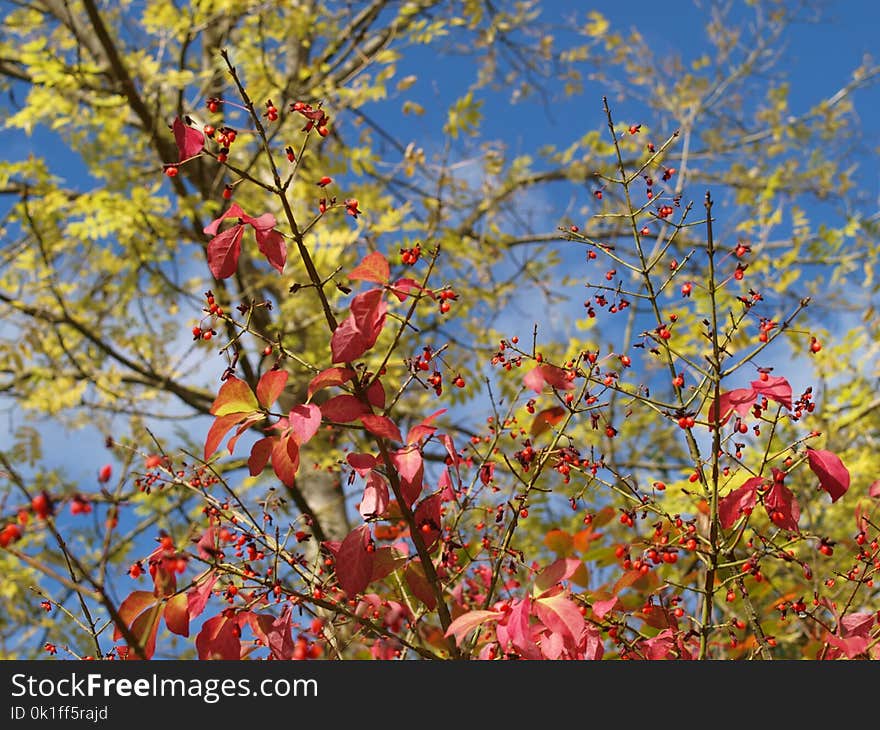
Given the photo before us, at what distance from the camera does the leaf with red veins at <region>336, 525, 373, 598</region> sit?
1357 mm

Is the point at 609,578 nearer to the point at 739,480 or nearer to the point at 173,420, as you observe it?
the point at 739,480

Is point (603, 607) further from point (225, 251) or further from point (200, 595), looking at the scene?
point (225, 251)

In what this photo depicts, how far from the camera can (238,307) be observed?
1358mm

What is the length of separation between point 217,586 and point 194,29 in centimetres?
400

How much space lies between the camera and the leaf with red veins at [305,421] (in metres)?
1.24

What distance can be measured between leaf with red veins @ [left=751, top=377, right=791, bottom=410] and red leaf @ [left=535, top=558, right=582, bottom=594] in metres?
0.46

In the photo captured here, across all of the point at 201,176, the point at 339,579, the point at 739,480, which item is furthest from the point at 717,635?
the point at 201,176

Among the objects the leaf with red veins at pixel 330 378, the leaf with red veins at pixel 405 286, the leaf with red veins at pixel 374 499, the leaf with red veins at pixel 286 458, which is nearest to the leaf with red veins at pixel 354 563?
the leaf with red veins at pixel 374 499

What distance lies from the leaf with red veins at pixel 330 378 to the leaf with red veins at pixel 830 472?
0.83m

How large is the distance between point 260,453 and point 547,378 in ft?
1.96

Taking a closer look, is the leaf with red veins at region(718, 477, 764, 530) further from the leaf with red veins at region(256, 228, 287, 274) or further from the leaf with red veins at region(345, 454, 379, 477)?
the leaf with red veins at region(256, 228, 287, 274)

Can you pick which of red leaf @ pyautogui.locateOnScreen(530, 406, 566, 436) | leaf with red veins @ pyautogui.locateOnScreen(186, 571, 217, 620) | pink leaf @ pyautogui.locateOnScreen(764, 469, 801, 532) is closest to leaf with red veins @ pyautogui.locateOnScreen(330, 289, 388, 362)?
leaf with red veins @ pyautogui.locateOnScreen(186, 571, 217, 620)

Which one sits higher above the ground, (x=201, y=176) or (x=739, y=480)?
(x=201, y=176)

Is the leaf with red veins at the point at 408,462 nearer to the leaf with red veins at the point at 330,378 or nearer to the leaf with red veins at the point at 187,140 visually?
the leaf with red veins at the point at 330,378
